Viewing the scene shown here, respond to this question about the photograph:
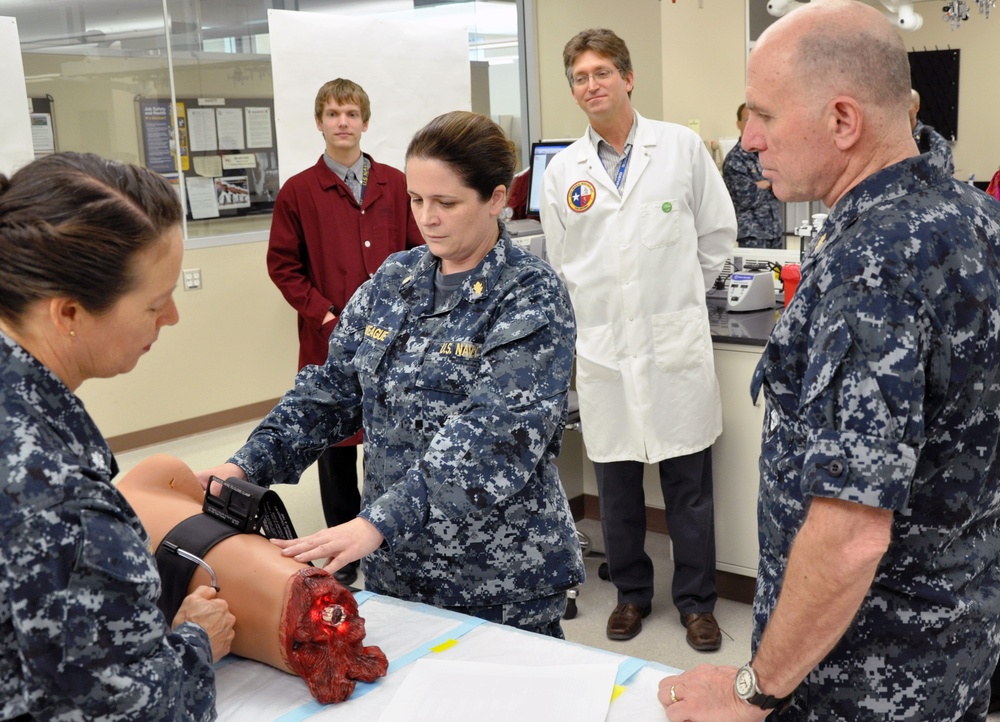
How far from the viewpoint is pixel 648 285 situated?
283cm

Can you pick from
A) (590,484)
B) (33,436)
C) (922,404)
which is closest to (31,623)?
(33,436)

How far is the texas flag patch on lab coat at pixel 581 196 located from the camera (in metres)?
2.85

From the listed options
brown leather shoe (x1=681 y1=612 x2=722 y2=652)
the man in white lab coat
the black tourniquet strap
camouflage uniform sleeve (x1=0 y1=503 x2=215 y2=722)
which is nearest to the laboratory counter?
the man in white lab coat

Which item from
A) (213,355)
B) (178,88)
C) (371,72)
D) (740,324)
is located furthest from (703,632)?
(178,88)

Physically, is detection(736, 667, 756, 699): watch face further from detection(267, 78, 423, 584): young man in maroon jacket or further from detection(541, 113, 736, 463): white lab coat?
detection(267, 78, 423, 584): young man in maroon jacket

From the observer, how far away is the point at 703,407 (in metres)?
2.89

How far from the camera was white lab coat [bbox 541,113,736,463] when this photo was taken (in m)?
2.83

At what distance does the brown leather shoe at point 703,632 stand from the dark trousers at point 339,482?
1169 mm

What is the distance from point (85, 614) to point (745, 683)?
718 mm

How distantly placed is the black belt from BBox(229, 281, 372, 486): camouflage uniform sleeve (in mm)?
144

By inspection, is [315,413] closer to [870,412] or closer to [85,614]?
[85,614]

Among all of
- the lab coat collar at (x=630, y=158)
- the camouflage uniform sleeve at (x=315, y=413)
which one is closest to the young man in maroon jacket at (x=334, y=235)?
the lab coat collar at (x=630, y=158)

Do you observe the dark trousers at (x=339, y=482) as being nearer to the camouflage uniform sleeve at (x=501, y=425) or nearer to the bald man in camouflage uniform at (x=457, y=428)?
the bald man in camouflage uniform at (x=457, y=428)

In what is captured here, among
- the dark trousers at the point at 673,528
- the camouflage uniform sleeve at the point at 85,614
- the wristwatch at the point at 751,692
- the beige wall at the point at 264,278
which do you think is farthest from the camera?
the beige wall at the point at 264,278
